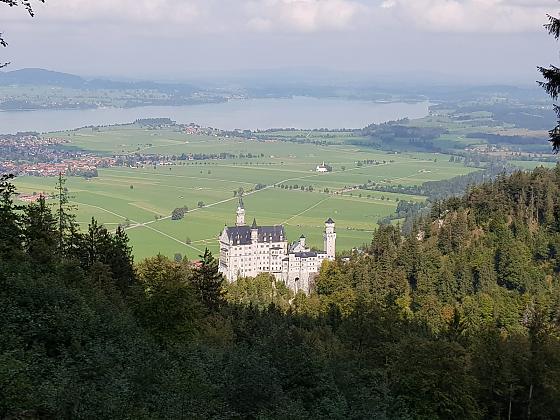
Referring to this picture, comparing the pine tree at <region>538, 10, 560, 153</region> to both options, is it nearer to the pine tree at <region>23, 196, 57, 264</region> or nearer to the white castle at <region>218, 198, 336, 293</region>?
the pine tree at <region>23, 196, 57, 264</region>

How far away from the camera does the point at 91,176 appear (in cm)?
12575

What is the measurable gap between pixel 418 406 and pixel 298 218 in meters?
83.4

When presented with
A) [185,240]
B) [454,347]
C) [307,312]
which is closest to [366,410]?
[454,347]

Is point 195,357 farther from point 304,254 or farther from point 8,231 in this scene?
point 304,254

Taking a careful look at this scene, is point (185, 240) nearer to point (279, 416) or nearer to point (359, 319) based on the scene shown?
point (359, 319)

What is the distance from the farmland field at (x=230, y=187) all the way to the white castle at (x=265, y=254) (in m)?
6.77

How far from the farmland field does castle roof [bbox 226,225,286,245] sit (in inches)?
275

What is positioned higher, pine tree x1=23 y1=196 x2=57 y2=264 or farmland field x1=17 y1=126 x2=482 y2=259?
pine tree x1=23 y1=196 x2=57 y2=264

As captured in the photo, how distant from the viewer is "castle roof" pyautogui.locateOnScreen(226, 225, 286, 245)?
70812 millimetres

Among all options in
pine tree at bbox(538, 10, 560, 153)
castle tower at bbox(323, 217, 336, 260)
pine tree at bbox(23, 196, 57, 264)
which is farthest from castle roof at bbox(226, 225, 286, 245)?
pine tree at bbox(538, 10, 560, 153)

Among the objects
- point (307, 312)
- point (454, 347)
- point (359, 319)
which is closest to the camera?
point (454, 347)

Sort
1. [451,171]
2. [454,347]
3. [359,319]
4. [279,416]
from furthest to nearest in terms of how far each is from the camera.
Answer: [451,171]
[359,319]
[454,347]
[279,416]

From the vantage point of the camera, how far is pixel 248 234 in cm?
7144

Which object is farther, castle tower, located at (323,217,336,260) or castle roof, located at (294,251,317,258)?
castle tower, located at (323,217,336,260)
